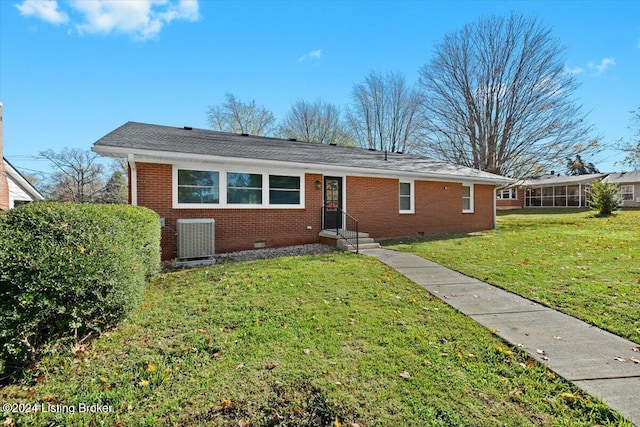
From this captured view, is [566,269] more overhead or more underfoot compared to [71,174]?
more underfoot

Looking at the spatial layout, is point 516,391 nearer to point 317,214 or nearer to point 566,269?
point 566,269

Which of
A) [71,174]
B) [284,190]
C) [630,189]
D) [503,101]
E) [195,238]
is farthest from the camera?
[630,189]

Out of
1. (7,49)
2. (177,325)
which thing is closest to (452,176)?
(177,325)

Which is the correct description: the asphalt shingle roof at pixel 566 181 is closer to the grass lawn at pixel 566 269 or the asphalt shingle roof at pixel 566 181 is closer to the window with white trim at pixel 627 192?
the window with white trim at pixel 627 192

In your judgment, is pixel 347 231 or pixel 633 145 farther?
pixel 633 145

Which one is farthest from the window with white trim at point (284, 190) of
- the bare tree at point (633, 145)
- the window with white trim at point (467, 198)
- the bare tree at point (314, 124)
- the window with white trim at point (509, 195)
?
the window with white trim at point (509, 195)

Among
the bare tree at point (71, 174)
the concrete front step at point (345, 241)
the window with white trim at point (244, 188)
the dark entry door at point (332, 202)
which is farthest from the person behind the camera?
the bare tree at point (71, 174)

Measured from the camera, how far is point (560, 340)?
3539 mm

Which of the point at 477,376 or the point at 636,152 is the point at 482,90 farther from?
the point at 477,376

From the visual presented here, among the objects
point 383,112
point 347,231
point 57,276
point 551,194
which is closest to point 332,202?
point 347,231

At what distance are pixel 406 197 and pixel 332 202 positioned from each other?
3796 mm

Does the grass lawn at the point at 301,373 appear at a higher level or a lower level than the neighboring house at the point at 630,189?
lower

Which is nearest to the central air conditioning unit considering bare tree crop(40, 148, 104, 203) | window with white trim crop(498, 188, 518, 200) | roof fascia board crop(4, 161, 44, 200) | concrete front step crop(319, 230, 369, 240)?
concrete front step crop(319, 230, 369, 240)

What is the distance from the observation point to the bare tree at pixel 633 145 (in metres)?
21.2
